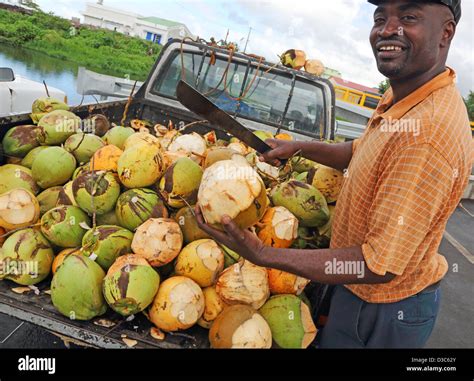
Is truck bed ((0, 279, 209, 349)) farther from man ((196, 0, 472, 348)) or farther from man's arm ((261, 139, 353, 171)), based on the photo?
man's arm ((261, 139, 353, 171))

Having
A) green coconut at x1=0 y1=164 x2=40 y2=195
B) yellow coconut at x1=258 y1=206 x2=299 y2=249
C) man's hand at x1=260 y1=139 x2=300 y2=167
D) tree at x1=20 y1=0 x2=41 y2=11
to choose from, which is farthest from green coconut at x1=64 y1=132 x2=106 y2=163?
tree at x1=20 y1=0 x2=41 y2=11

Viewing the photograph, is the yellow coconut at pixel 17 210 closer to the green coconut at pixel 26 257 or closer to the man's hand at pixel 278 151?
the green coconut at pixel 26 257

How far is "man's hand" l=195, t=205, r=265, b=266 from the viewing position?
1669mm

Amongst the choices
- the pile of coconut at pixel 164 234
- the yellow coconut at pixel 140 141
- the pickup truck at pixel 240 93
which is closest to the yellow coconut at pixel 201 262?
the pile of coconut at pixel 164 234

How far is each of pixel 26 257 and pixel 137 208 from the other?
59cm

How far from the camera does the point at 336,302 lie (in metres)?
2.16

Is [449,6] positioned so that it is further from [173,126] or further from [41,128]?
[173,126]

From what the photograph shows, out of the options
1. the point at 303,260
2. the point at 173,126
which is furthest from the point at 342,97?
the point at 303,260

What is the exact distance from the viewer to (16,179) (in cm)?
257

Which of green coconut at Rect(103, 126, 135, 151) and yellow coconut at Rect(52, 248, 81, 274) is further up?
green coconut at Rect(103, 126, 135, 151)

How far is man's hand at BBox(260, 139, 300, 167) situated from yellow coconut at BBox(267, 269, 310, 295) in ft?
2.12

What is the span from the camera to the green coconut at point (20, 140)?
2812 millimetres
